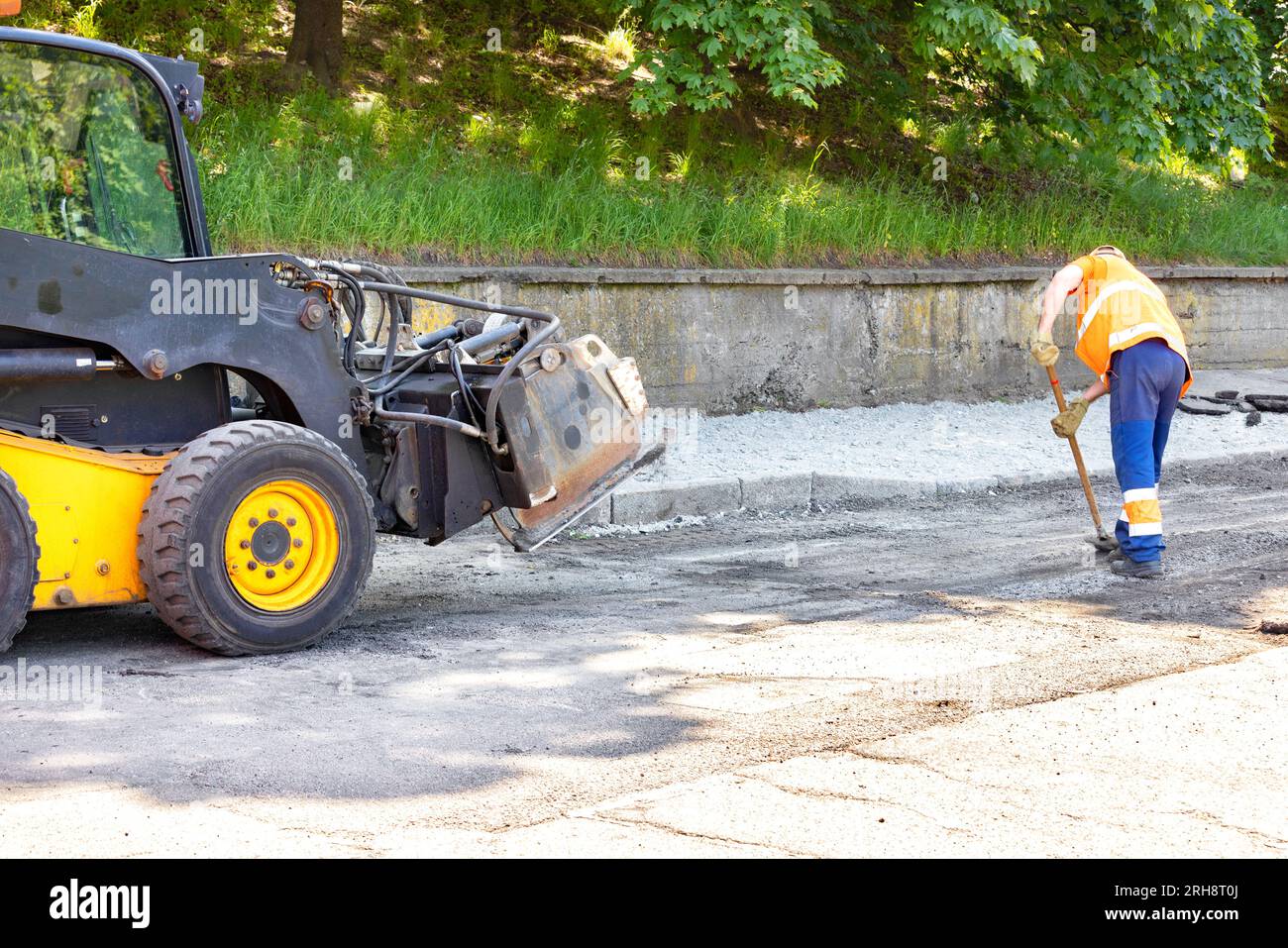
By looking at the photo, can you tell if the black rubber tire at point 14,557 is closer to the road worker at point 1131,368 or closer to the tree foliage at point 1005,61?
the road worker at point 1131,368

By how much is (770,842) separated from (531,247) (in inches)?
313

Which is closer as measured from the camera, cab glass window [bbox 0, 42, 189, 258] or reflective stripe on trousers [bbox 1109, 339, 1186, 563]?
cab glass window [bbox 0, 42, 189, 258]

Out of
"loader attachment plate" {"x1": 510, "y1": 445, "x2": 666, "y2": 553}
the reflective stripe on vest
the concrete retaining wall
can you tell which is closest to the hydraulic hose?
"loader attachment plate" {"x1": 510, "y1": 445, "x2": 666, "y2": 553}

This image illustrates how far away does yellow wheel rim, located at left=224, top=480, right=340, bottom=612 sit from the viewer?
5586 mm

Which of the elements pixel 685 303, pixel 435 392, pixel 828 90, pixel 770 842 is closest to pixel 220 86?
pixel 685 303

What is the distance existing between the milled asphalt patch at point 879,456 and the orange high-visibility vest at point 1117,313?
1.88m

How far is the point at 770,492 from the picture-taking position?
9617 mm

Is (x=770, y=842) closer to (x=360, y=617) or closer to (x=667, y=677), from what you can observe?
(x=667, y=677)

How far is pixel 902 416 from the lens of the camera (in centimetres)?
1220

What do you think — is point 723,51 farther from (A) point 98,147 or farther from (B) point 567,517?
(A) point 98,147

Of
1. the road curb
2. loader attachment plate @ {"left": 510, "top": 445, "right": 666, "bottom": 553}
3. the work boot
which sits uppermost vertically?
loader attachment plate @ {"left": 510, "top": 445, "right": 666, "bottom": 553}

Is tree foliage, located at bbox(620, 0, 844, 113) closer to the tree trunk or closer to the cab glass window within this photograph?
the tree trunk

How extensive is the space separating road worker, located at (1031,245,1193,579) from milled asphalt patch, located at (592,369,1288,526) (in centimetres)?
181

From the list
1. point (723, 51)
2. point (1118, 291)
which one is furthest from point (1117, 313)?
point (723, 51)
